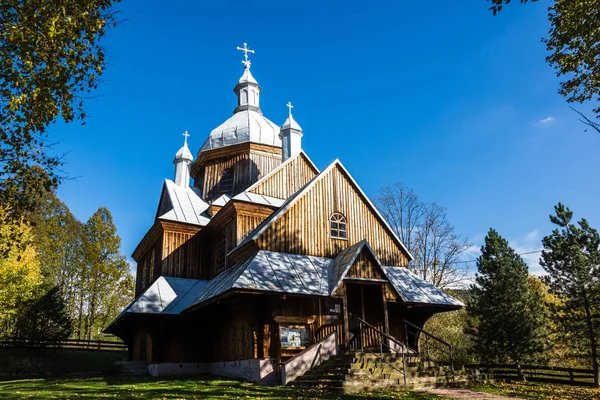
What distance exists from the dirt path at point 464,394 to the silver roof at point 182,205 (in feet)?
46.6

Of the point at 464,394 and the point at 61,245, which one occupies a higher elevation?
the point at 61,245

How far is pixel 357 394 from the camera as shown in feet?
37.5

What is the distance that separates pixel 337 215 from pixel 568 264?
1224 centimetres

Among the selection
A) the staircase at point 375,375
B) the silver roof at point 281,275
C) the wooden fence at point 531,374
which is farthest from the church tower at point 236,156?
the wooden fence at point 531,374

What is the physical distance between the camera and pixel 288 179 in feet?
74.5

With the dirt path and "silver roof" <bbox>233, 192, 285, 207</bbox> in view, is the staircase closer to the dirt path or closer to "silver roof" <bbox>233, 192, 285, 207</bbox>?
the dirt path

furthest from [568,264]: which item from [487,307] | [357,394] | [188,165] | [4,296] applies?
[4,296]

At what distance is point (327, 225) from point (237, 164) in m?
9.94

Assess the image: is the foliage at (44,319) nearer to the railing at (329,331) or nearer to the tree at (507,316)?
the railing at (329,331)

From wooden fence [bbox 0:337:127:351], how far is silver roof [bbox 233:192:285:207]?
18869 mm

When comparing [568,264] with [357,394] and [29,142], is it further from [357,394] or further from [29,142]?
[29,142]

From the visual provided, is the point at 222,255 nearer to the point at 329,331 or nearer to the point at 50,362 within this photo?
the point at 329,331

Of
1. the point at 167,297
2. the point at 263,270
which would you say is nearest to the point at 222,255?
the point at 167,297

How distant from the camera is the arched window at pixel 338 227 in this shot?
1871cm
